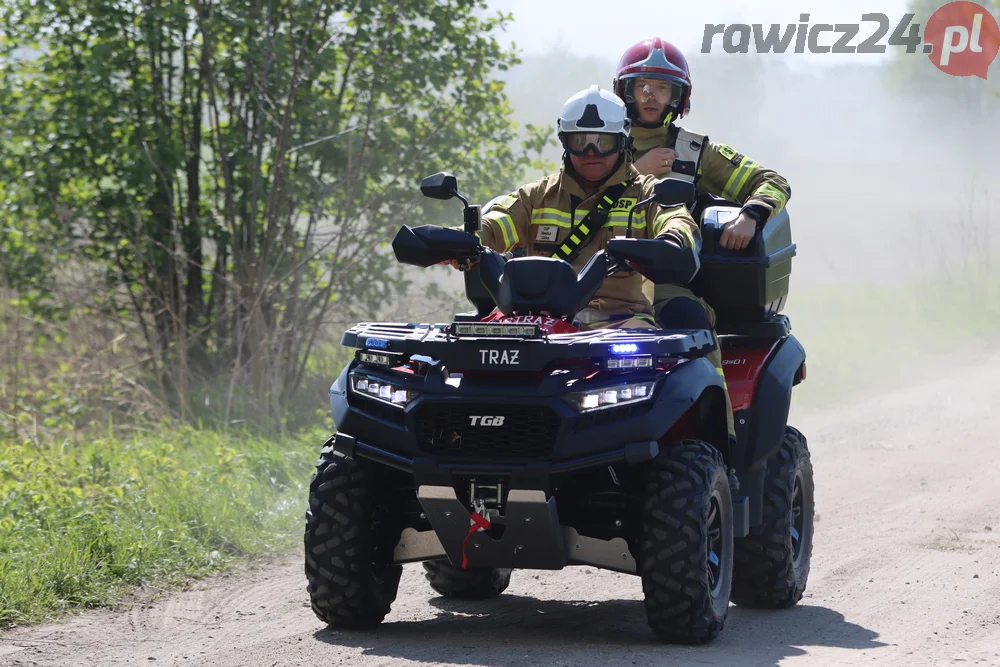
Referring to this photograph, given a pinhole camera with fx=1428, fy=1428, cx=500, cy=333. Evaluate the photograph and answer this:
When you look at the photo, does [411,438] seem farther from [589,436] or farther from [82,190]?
[82,190]

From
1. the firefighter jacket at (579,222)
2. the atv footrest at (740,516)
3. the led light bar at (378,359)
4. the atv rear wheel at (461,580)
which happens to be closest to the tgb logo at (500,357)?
the led light bar at (378,359)

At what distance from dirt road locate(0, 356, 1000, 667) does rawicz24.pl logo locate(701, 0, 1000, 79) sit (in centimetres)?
723

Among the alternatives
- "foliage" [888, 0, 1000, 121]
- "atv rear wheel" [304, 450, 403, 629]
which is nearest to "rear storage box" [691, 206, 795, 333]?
"atv rear wheel" [304, 450, 403, 629]

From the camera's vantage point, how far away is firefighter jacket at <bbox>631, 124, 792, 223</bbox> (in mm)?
7598

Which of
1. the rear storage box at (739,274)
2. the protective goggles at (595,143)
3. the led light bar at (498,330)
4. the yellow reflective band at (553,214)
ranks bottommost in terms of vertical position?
the led light bar at (498,330)

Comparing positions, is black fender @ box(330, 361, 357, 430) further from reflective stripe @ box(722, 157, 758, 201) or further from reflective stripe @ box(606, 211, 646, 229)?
reflective stripe @ box(722, 157, 758, 201)

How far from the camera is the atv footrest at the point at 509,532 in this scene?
17.2ft

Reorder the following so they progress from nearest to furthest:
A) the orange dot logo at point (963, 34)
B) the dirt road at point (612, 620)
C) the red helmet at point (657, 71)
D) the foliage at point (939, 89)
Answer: the dirt road at point (612, 620) < the red helmet at point (657, 71) < the orange dot logo at point (963, 34) < the foliage at point (939, 89)

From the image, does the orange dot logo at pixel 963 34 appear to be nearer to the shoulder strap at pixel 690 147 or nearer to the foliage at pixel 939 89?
the foliage at pixel 939 89

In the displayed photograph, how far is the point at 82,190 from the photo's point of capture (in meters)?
12.9

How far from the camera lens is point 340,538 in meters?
5.63

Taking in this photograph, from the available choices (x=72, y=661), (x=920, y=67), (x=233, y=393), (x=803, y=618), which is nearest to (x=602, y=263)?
(x=803, y=618)

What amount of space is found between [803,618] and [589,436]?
2.02 m

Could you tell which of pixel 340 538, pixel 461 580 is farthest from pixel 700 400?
pixel 461 580
